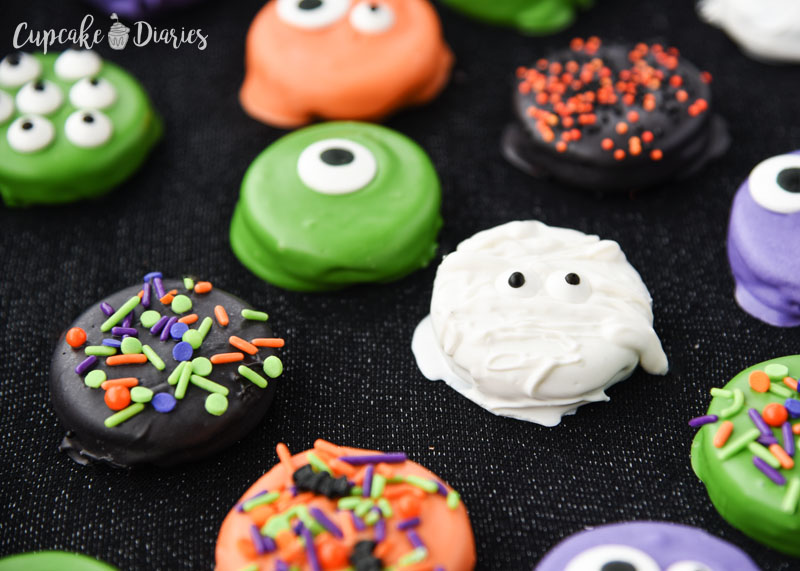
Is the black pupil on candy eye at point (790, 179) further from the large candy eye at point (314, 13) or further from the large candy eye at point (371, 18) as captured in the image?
the large candy eye at point (314, 13)

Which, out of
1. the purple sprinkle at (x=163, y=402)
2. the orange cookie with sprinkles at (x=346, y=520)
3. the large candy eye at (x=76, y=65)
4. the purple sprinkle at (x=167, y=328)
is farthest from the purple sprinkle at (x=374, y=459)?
the large candy eye at (x=76, y=65)

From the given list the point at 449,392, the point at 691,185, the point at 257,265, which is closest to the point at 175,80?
the point at 257,265

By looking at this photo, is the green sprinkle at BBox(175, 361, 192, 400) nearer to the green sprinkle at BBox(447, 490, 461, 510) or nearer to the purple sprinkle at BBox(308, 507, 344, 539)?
the purple sprinkle at BBox(308, 507, 344, 539)

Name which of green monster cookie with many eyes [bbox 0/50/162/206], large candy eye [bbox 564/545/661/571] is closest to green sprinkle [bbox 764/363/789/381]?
large candy eye [bbox 564/545/661/571]

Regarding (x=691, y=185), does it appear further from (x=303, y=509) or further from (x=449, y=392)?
(x=303, y=509)

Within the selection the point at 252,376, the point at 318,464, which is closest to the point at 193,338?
the point at 252,376

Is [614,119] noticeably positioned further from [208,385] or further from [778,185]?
[208,385]
